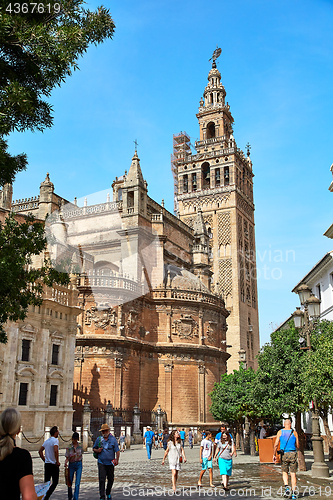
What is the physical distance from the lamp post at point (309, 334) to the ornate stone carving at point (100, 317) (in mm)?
15867

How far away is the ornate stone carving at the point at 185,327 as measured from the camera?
33062 millimetres

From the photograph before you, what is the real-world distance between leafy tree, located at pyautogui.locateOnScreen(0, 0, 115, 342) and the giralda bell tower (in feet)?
140

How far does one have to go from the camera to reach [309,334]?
1366 centimetres

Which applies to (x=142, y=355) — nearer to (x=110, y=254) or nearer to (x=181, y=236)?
(x=110, y=254)

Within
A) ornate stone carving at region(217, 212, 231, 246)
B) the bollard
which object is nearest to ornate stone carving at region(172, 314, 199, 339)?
the bollard

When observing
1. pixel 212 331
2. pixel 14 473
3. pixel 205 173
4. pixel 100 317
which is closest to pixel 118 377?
pixel 100 317

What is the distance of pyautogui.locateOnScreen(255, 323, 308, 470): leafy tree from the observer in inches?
616

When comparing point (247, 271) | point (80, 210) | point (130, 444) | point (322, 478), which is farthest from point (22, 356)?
point (247, 271)

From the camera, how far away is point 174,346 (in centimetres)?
3228

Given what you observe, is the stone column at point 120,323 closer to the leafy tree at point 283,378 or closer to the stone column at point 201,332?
the stone column at point 201,332

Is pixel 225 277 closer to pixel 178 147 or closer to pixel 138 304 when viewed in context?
pixel 138 304

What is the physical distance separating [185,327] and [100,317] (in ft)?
23.4

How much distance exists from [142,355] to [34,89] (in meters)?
24.1

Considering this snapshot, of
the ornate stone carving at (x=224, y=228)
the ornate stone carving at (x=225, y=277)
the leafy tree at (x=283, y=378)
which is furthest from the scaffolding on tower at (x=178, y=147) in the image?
the leafy tree at (x=283, y=378)
